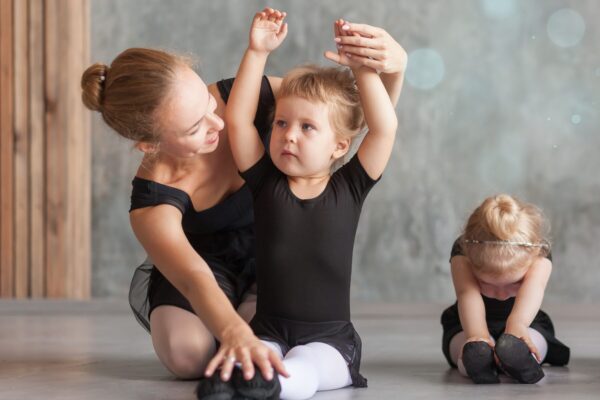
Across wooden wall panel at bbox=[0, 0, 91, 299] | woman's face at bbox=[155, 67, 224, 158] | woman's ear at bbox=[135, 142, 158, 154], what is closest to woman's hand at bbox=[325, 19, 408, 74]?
woman's face at bbox=[155, 67, 224, 158]

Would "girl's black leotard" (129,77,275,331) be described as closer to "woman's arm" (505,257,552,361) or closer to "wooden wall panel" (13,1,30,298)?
"woman's arm" (505,257,552,361)

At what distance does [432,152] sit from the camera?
3.95 metres

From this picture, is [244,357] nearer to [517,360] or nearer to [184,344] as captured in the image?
[184,344]

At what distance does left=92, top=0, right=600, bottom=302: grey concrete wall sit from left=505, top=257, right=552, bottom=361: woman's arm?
1.90 meters

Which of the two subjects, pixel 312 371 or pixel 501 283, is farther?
pixel 501 283

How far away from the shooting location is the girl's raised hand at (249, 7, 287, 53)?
1816mm

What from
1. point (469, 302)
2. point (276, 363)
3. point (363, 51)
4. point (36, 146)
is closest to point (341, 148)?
point (363, 51)

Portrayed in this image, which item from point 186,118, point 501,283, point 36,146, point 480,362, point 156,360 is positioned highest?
point 186,118

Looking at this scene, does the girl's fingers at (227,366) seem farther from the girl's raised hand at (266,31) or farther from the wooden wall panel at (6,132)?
the wooden wall panel at (6,132)

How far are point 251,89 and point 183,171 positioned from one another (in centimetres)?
23

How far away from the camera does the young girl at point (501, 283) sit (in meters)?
1.95

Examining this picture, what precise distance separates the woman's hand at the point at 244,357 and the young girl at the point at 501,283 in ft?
1.73

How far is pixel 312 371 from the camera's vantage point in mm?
1654

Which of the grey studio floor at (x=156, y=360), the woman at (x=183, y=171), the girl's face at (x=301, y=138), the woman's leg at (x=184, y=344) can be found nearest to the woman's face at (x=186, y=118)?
the woman at (x=183, y=171)
